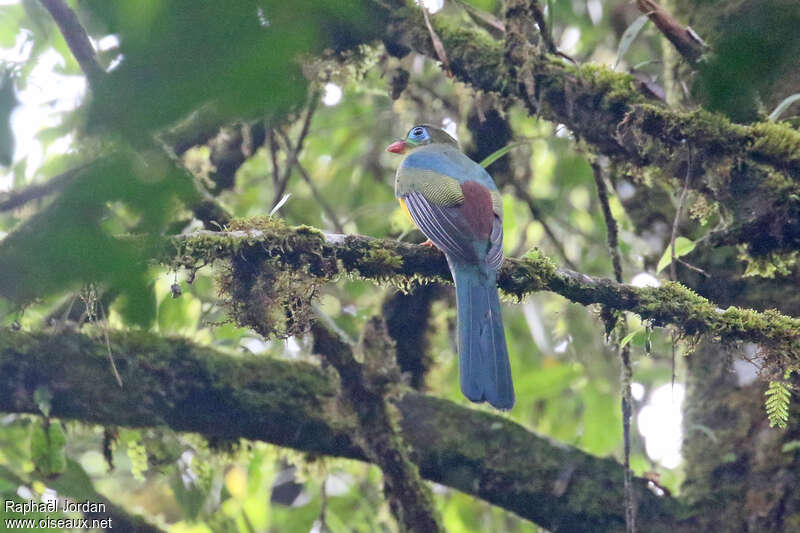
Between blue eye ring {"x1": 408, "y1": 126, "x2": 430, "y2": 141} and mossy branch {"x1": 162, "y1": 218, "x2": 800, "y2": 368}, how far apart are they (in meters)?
1.88

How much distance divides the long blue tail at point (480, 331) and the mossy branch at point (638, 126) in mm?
993

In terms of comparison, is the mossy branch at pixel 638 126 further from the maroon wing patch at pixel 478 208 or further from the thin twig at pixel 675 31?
the maroon wing patch at pixel 478 208

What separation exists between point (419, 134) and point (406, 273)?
6.44 feet

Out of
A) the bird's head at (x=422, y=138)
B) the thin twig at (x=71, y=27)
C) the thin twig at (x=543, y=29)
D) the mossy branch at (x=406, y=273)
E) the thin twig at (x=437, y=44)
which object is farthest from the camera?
the bird's head at (x=422, y=138)

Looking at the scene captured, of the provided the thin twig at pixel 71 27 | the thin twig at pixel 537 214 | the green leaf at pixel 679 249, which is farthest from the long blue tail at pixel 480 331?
the thin twig at pixel 537 214

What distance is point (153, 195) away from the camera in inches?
37.6

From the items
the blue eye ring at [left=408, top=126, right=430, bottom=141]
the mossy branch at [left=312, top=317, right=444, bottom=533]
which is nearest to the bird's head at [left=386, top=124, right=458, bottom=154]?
the blue eye ring at [left=408, top=126, right=430, bottom=141]

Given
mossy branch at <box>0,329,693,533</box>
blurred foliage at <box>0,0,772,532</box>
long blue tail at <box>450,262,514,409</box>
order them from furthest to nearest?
mossy branch at <box>0,329,693,533</box> → long blue tail at <box>450,262,514,409</box> → blurred foliage at <box>0,0,772,532</box>

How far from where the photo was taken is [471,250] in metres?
3.09

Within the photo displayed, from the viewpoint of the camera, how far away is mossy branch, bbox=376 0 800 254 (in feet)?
11.0

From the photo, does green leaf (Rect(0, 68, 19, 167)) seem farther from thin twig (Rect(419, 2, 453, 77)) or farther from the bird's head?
the bird's head

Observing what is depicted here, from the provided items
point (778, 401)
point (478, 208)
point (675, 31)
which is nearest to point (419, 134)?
point (478, 208)

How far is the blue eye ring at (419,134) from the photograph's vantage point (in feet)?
15.5

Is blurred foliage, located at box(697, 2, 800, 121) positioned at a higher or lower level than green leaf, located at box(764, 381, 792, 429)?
Answer: higher
